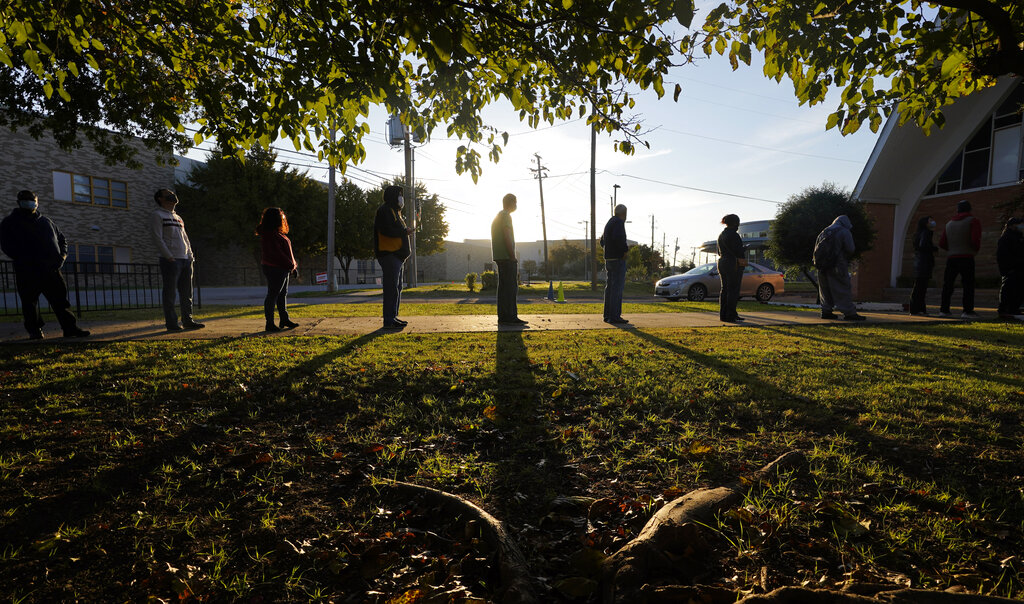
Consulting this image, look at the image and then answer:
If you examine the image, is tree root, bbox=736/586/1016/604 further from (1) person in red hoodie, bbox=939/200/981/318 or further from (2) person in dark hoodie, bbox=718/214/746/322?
(1) person in red hoodie, bbox=939/200/981/318

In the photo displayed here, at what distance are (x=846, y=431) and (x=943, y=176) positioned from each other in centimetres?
2408

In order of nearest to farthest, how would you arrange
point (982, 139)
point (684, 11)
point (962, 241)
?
1. point (684, 11)
2. point (962, 241)
3. point (982, 139)

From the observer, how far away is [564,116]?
4523mm

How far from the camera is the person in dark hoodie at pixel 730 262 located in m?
7.79

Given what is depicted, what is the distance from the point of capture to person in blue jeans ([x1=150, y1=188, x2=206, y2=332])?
242 inches

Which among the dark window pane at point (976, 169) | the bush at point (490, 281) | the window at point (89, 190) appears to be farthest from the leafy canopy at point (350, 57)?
the window at point (89, 190)

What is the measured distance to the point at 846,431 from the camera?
2668mm

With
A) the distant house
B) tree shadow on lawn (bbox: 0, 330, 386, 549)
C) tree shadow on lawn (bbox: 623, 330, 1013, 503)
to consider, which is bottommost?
tree shadow on lawn (bbox: 0, 330, 386, 549)

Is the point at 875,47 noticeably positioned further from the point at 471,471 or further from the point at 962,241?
the point at 962,241

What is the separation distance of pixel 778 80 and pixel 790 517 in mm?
3305

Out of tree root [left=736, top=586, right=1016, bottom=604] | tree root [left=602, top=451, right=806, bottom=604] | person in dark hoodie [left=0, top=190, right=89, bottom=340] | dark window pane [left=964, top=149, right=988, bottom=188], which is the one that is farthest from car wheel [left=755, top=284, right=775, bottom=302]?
person in dark hoodie [left=0, top=190, right=89, bottom=340]

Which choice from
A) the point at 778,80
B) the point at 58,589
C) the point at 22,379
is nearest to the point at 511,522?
the point at 58,589

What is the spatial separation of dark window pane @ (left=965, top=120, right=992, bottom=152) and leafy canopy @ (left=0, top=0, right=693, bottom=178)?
22.8 m

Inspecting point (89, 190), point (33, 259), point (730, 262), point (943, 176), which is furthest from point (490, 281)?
point (89, 190)
